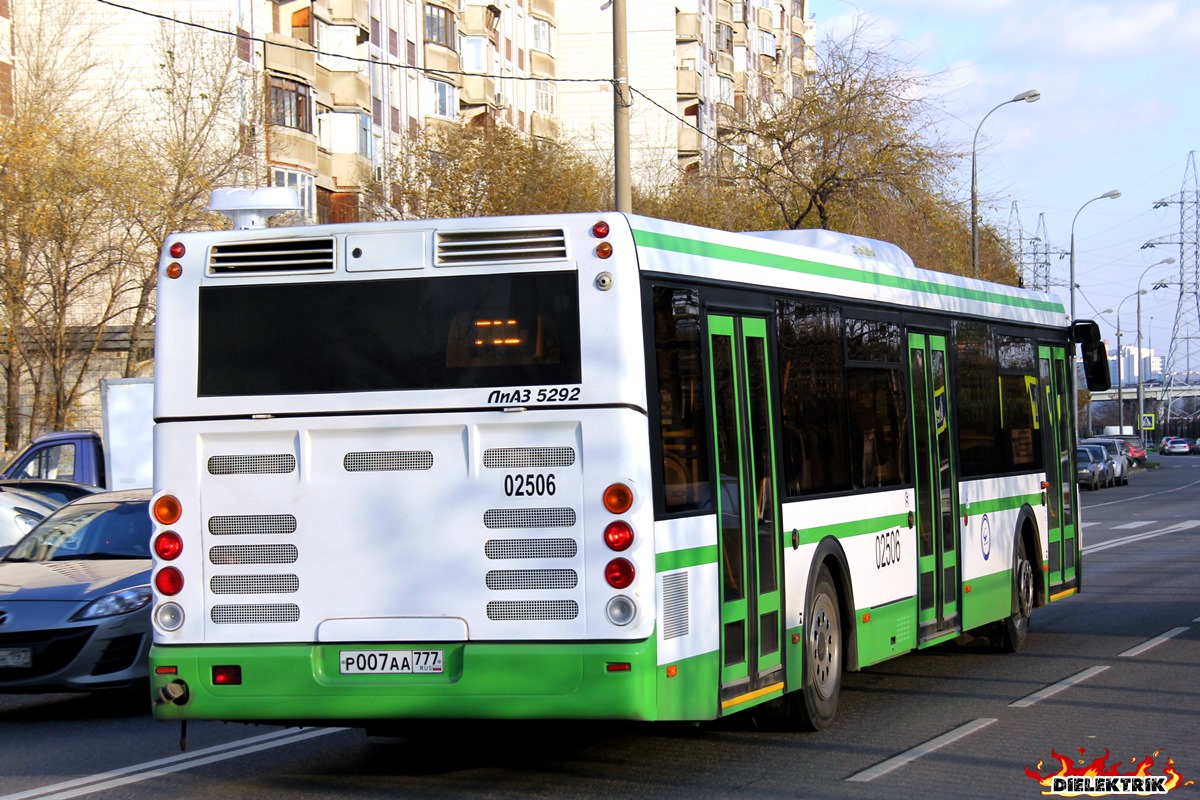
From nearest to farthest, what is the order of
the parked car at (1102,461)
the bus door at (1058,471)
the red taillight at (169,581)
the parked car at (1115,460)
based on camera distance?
the red taillight at (169,581) → the bus door at (1058,471) → the parked car at (1102,461) → the parked car at (1115,460)

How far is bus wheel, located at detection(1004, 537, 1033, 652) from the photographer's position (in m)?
13.3

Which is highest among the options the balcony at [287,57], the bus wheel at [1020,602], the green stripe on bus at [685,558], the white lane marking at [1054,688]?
the balcony at [287,57]

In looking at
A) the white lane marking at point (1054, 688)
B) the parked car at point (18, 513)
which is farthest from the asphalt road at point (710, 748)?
the parked car at point (18, 513)

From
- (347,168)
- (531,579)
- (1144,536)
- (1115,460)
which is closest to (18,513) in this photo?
(531,579)

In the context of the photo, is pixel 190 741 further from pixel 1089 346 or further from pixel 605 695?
pixel 1089 346

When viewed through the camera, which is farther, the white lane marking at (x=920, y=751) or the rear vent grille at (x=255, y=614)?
the white lane marking at (x=920, y=751)

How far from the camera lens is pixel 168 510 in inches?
315

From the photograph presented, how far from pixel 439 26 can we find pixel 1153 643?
4637 cm

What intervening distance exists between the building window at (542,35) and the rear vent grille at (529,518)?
61.1m

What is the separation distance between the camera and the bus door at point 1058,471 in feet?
47.3

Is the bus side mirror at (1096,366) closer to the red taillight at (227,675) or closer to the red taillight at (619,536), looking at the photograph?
the red taillight at (619,536)

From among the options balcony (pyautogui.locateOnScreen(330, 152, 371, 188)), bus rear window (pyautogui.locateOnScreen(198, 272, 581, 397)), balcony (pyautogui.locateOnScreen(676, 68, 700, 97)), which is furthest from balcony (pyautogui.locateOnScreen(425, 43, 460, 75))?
bus rear window (pyautogui.locateOnScreen(198, 272, 581, 397))

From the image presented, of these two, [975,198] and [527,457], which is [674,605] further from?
[975,198]

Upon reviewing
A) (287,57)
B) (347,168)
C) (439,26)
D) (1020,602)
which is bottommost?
(1020,602)
